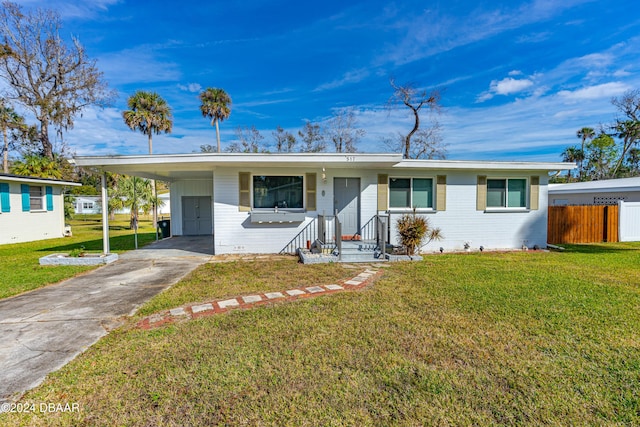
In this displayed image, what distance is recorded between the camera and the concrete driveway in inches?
108

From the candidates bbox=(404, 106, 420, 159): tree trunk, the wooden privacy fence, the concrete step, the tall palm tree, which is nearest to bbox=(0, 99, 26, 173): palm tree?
the tall palm tree

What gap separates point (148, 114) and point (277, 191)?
674 inches

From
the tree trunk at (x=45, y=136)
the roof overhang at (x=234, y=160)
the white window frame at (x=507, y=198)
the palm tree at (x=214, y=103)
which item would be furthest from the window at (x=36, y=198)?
the white window frame at (x=507, y=198)

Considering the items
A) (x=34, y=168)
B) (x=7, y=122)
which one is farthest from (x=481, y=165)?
(x=7, y=122)

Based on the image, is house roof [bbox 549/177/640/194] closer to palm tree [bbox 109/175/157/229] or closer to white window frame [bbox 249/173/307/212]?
white window frame [bbox 249/173/307/212]

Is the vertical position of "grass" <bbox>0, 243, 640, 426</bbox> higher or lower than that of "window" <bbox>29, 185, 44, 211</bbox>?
lower

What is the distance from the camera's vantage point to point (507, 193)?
9711 millimetres

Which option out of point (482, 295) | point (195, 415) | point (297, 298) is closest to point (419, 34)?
point (482, 295)

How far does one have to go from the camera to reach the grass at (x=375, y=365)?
2090mm

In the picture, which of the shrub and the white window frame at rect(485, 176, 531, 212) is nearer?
the shrub

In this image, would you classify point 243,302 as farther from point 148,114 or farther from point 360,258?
point 148,114

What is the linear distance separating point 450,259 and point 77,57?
86.5 feet

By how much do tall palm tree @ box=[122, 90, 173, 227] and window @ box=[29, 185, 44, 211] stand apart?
6981 mm

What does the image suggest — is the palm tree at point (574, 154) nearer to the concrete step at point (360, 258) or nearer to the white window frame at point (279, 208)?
the concrete step at point (360, 258)
